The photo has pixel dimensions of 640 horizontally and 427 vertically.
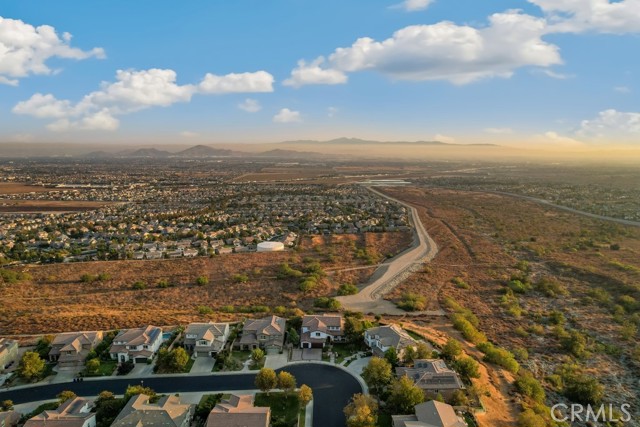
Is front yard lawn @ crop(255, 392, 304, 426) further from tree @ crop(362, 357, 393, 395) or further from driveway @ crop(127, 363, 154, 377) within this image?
driveway @ crop(127, 363, 154, 377)

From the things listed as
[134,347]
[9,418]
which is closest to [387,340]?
[134,347]

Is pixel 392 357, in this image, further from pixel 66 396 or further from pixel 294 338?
pixel 66 396

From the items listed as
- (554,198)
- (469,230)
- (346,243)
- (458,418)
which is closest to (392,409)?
(458,418)

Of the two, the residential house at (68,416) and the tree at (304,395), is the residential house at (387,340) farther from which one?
the residential house at (68,416)

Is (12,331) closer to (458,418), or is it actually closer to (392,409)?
(392,409)

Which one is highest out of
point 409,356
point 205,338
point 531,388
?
point 205,338

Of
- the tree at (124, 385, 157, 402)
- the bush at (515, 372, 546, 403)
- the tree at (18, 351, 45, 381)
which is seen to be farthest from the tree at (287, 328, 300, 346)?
the tree at (18, 351, 45, 381)
